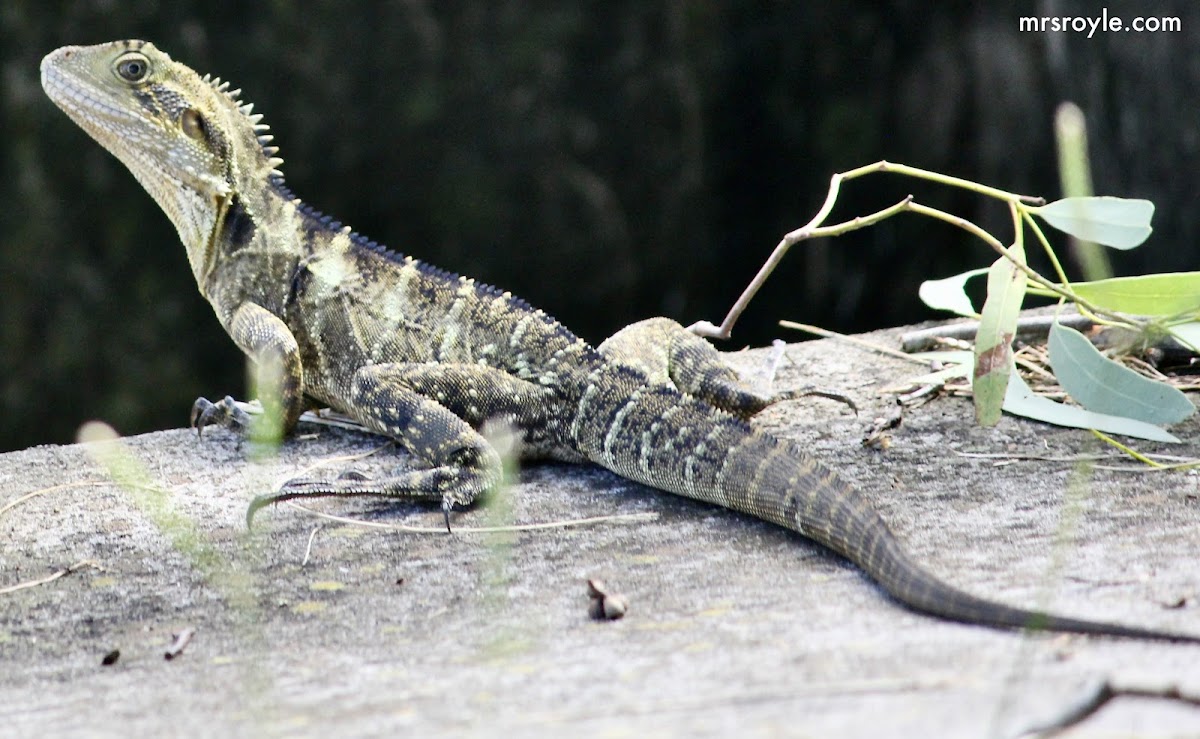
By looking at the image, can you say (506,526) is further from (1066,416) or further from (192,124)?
(192,124)

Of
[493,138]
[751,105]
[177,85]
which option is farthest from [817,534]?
[751,105]

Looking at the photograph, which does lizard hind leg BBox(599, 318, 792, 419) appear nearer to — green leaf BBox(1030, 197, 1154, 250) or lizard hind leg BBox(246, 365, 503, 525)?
lizard hind leg BBox(246, 365, 503, 525)

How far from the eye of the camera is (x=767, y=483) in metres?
3.13

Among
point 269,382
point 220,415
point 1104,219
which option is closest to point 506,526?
point 269,382

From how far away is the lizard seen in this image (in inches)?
134

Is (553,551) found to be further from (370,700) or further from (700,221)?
(700,221)

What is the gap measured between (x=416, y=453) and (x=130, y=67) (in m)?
1.84

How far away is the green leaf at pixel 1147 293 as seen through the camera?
3.69 metres

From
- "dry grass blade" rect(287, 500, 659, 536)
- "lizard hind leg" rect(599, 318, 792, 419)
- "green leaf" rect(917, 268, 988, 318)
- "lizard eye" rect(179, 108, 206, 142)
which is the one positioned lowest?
"dry grass blade" rect(287, 500, 659, 536)

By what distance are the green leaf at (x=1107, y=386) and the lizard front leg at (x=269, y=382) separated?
8.06ft

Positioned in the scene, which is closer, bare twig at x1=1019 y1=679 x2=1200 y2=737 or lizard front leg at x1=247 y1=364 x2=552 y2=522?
bare twig at x1=1019 y1=679 x2=1200 y2=737

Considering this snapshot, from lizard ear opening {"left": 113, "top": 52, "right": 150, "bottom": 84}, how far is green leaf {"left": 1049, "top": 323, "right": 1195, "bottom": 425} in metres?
3.19

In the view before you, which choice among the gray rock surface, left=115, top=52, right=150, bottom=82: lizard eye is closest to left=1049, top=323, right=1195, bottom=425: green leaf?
the gray rock surface

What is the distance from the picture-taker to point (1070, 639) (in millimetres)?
2152
